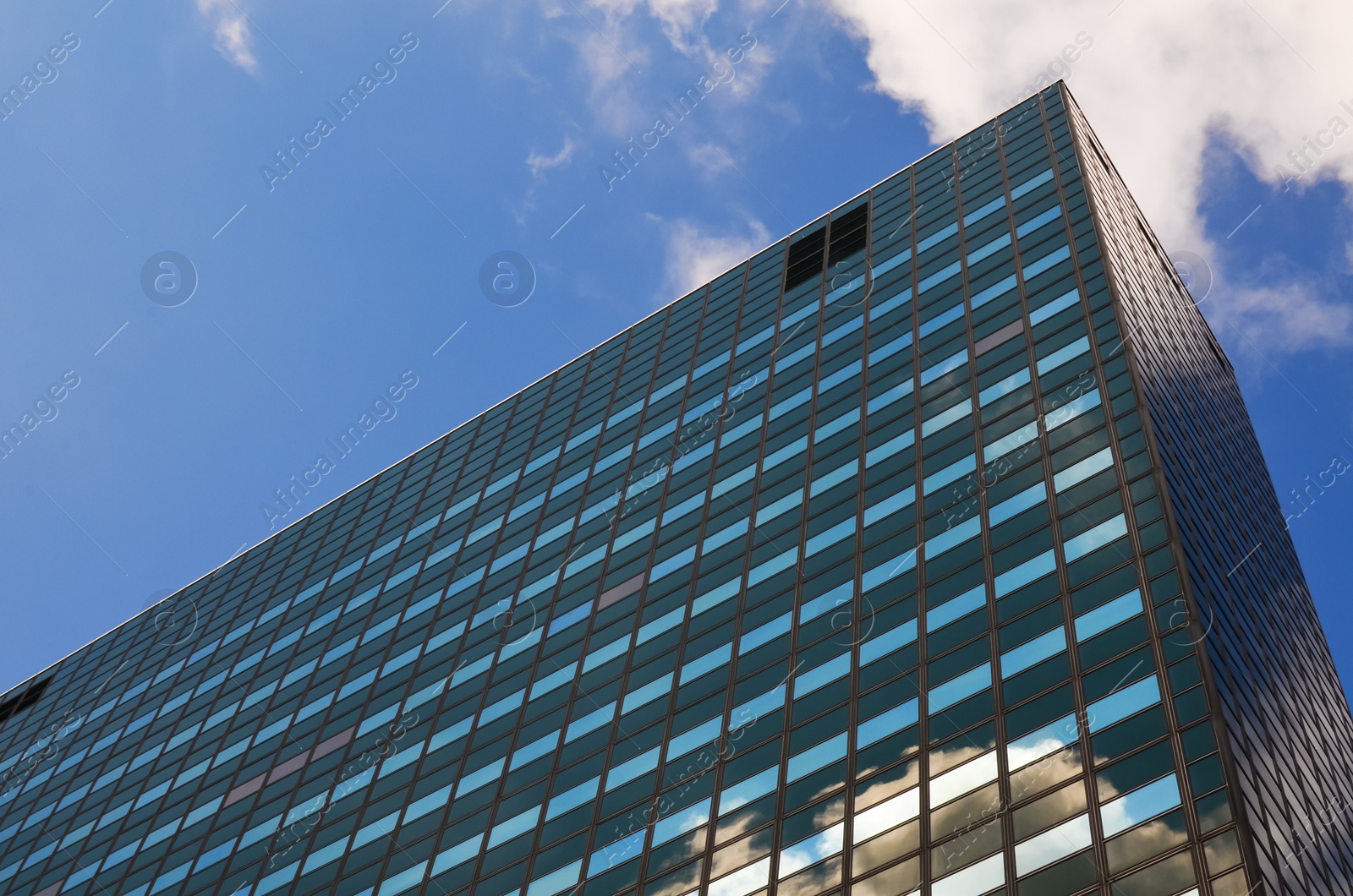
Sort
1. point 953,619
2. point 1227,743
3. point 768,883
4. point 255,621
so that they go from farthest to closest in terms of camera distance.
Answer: point 255,621 < point 953,619 < point 768,883 < point 1227,743

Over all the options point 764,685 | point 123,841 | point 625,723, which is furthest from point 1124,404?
point 123,841

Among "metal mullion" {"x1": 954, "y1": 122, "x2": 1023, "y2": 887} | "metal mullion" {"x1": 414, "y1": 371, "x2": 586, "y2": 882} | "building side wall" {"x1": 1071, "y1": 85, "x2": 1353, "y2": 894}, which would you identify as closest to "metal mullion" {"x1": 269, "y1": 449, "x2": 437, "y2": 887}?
"metal mullion" {"x1": 414, "y1": 371, "x2": 586, "y2": 882}

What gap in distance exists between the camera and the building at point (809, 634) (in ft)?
125

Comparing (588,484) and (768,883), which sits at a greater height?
(588,484)

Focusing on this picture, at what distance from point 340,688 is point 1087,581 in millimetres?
40866

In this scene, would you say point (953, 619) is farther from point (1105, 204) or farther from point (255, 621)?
point (255, 621)

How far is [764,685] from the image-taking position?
47.8 meters

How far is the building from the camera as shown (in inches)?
1499

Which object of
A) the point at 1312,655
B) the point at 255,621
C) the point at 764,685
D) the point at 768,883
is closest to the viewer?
the point at 768,883

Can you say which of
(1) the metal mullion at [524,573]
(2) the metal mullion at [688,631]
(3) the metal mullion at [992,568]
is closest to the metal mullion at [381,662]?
(1) the metal mullion at [524,573]

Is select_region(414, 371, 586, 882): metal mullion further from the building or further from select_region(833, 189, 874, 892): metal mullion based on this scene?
select_region(833, 189, 874, 892): metal mullion

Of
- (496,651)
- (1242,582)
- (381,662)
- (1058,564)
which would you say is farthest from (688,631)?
(381,662)

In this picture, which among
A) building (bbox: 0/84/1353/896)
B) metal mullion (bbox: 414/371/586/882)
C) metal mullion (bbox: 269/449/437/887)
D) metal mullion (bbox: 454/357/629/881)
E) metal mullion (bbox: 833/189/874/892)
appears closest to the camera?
building (bbox: 0/84/1353/896)

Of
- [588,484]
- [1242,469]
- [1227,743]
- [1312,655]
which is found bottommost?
[1312,655]
